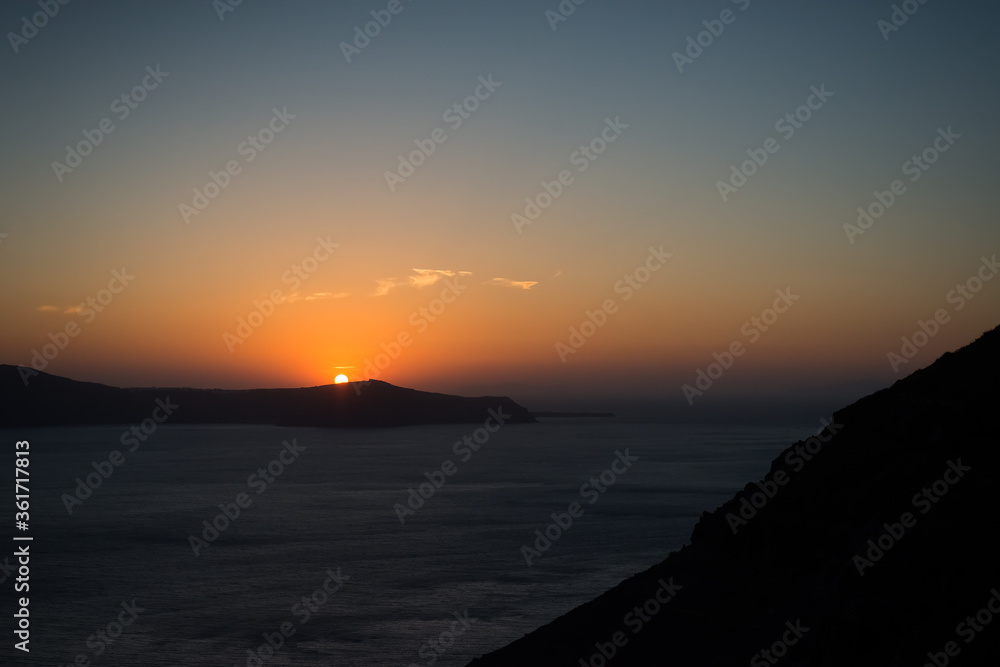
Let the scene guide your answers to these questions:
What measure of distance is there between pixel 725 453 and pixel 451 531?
82.9 metres

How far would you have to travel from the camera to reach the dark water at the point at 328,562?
2516 cm

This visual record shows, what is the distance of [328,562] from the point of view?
37.6 m

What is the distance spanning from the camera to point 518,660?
14508 mm

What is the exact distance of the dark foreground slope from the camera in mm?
8562

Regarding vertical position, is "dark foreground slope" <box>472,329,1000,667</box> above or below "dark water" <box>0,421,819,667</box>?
above

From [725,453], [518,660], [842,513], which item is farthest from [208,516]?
[725,453]

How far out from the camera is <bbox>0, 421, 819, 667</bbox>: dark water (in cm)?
Answer: 2516

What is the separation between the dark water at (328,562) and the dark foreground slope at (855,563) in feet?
32.7

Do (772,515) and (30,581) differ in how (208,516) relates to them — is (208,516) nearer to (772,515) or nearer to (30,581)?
(30,581)

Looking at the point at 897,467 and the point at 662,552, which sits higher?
the point at 897,467

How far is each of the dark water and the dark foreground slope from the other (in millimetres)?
9953

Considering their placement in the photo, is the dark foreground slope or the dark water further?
the dark water

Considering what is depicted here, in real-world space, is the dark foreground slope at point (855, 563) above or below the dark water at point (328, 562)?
above

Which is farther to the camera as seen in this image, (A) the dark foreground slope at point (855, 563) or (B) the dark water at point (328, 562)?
(B) the dark water at point (328, 562)
